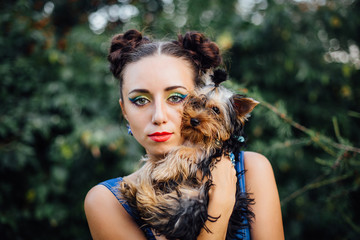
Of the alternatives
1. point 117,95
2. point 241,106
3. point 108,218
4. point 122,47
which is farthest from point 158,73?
point 117,95

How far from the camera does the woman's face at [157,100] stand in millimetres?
1997

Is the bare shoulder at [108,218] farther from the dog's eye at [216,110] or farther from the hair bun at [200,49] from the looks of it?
the hair bun at [200,49]

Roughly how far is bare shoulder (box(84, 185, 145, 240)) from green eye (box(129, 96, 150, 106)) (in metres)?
0.77

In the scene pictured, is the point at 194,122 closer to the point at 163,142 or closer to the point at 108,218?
the point at 163,142

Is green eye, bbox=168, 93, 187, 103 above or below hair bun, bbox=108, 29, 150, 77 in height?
below

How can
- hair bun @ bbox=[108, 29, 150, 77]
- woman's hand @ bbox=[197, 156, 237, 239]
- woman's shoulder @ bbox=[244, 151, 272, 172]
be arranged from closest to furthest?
woman's hand @ bbox=[197, 156, 237, 239] → woman's shoulder @ bbox=[244, 151, 272, 172] → hair bun @ bbox=[108, 29, 150, 77]

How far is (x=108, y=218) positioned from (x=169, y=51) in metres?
1.40

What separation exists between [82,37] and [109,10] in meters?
1.22

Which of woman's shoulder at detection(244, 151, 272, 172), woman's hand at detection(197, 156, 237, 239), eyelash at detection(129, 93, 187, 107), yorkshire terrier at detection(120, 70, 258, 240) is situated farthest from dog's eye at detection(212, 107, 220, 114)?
woman's shoulder at detection(244, 151, 272, 172)

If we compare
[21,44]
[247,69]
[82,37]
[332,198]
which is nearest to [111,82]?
[82,37]

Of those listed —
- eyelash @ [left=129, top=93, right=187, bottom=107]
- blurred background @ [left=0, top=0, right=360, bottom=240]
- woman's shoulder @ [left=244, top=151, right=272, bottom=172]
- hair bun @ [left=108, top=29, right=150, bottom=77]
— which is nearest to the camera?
eyelash @ [left=129, top=93, right=187, bottom=107]

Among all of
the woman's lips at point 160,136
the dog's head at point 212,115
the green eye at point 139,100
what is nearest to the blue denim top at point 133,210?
the dog's head at point 212,115

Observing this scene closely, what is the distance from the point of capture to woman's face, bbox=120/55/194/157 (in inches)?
78.6

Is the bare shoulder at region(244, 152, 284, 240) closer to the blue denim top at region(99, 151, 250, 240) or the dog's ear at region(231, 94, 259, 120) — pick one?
the blue denim top at region(99, 151, 250, 240)
